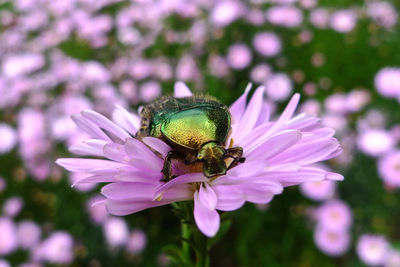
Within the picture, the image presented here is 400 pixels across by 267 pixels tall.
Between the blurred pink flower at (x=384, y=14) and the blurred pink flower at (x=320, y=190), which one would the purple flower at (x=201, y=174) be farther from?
the blurred pink flower at (x=384, y=14)

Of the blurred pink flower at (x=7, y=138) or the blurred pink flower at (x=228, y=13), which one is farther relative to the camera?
the blurred pink flower at (x=228, y=13)

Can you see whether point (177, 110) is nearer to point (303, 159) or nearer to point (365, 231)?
point (303, 159)

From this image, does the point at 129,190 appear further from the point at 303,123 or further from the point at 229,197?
the point at 303,123

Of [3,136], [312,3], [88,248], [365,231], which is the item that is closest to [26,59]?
[3,136]

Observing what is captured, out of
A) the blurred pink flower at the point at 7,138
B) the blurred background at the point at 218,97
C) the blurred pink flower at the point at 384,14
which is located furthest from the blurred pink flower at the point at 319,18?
the blurred pink flower at the point at 7,138

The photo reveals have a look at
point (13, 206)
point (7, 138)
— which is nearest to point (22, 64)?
point (7, 138)
